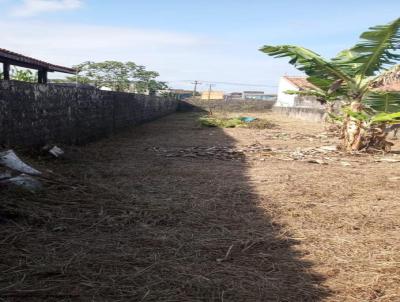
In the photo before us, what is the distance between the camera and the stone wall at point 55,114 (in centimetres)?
636

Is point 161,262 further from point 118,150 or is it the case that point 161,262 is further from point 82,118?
point 82,118

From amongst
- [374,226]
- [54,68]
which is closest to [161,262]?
[374,226]

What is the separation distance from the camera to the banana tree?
7952 millimetres

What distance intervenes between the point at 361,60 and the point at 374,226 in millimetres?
5048

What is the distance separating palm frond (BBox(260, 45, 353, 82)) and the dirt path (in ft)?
10.6

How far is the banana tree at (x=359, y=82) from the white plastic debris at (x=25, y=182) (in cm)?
593

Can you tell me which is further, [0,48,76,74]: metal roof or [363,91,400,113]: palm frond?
[0,48,76,74]: metal roof

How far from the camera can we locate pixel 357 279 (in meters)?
2.78

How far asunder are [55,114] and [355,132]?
22.3 ft

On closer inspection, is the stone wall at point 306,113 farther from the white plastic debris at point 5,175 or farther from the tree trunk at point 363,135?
the white plastic debris at point 5,175

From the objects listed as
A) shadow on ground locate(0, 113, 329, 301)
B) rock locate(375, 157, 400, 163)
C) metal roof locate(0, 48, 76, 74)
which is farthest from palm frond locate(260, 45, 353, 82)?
metal roof locate(0, 48, 76, 74)

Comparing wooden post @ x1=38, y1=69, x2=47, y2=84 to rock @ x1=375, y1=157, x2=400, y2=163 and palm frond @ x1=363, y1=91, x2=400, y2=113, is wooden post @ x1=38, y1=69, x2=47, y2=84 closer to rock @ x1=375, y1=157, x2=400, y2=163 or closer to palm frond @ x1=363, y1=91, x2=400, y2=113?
palm frond @ x1=363, y1=91, x2=400, y2=113

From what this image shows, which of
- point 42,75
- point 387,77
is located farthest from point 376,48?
point 42,75

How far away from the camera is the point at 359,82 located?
8.81 meters
